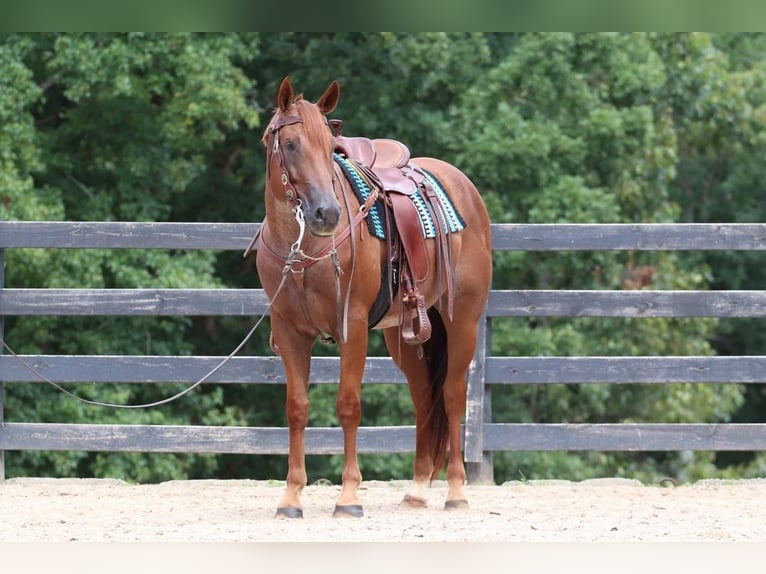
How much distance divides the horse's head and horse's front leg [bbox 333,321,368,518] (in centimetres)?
67

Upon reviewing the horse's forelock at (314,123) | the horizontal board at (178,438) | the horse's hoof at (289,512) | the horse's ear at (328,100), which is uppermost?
the horse's ear at (328,100)

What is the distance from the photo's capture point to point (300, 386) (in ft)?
15.2

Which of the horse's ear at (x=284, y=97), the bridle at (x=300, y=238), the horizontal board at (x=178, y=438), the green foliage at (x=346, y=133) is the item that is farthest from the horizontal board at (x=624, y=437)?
the green foliage at (x=346, y=133)

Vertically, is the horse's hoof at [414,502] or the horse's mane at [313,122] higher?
the horse's mane at [313,122]

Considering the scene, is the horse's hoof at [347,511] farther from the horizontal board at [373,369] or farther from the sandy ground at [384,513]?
the horizontal board at [373,369]

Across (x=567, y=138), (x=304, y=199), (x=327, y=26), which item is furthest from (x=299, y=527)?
(x=567, y=138)

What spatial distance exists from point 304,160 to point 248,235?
2112 mm

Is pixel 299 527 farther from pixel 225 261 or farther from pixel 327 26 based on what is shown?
pixel 225 261

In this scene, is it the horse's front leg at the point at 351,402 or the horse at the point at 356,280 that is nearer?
the horse at the point at 356,280

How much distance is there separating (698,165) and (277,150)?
1481 centimetres

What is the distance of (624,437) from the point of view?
632 cm

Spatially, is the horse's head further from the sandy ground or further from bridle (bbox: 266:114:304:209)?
the sandy ground

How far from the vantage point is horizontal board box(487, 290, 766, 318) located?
6223 millimetres

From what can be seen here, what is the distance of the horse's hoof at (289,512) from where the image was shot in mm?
4652
